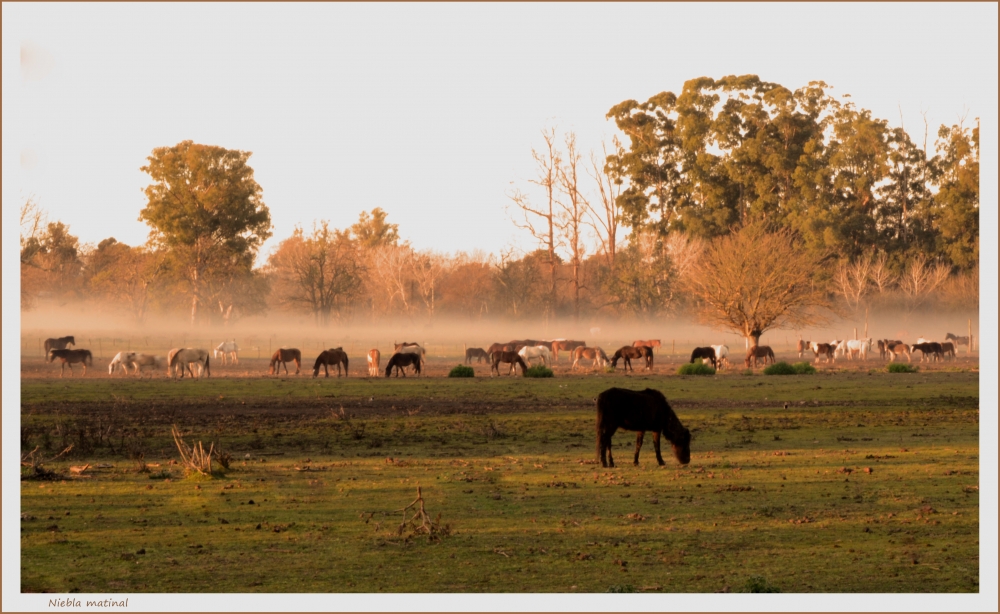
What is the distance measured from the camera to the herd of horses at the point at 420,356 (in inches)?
1887

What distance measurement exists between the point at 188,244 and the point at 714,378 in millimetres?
56721

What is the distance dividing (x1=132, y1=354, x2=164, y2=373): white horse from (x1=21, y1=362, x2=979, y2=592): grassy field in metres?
20.1

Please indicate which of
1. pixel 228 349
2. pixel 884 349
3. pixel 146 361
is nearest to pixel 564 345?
pixel 884 349

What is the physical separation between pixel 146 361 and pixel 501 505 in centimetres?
3844

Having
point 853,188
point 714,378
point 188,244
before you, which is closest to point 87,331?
point 188,244

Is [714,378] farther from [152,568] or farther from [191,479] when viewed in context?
[152,568]

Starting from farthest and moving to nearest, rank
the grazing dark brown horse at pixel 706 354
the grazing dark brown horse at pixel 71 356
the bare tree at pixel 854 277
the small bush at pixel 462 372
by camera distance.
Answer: the bare tree at pixel 854 277, the grazing dark brown horse at pixel 706 354, the grazing dark brown horse at pixel 71 356, the small bush at pixel 462 372

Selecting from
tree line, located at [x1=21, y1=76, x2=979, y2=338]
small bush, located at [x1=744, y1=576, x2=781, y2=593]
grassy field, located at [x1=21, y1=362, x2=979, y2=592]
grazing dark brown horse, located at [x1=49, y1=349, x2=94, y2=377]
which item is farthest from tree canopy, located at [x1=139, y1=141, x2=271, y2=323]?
small bush, located at [x1=744, y1=576, x2=781, y2=593]

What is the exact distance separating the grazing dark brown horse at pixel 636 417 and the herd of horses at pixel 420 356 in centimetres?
2848

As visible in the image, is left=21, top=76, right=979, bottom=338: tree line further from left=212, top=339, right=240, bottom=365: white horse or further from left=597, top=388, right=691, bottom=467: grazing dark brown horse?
left=597, top=388, right=691, bottom=467: grazing dark brown horse

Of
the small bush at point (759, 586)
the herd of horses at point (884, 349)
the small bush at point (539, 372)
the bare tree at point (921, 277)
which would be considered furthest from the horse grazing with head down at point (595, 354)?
the small bush at point (759, 586)

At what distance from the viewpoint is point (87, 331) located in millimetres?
84375

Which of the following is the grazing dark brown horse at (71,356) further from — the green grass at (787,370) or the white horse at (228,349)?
the green grass at (787,370)

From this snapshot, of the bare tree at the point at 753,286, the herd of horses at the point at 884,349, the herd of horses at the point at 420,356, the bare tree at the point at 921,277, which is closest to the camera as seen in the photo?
the herd of horses at the point at 420,356
